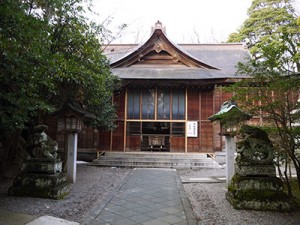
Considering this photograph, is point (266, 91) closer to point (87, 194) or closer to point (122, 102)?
point (87, 194)

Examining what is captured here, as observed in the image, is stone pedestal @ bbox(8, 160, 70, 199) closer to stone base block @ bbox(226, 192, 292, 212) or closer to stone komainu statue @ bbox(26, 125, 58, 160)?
stone komainu statue @ bbox(26, 125, 58, 160)

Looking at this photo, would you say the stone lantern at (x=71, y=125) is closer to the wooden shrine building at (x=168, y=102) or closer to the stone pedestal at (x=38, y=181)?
the stone pedestal at (x=38, y=181)

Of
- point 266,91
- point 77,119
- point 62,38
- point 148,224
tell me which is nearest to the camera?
point 148,224

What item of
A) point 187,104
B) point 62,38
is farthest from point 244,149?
point 187,104

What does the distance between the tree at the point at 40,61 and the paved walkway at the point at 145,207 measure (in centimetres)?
277

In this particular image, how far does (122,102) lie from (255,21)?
17614mm

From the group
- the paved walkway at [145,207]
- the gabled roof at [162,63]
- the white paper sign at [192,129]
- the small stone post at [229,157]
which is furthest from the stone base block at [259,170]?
the gabled roof at [162,63]

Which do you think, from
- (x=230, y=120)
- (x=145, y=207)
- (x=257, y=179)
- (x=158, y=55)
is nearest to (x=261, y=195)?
(x=257, y=179)

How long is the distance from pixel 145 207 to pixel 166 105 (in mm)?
8967

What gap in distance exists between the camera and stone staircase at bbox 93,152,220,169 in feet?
37.4

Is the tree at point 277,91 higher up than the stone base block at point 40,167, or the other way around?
the tree at point 277,91

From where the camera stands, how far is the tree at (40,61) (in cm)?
408

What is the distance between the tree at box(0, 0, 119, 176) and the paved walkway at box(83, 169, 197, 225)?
2.77m

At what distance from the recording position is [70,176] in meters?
7.28
